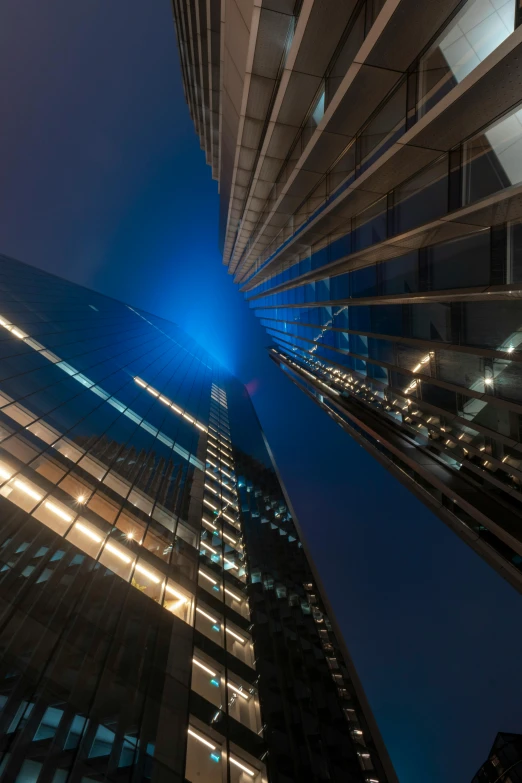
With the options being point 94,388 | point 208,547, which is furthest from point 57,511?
point 94,388

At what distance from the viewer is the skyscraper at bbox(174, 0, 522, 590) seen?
7941 mm

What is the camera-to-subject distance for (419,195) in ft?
36.6

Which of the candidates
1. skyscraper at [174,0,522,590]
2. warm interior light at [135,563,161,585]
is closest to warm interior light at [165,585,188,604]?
warm interior light at [135,563,161,585]

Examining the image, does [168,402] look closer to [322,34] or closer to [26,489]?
[26,489]

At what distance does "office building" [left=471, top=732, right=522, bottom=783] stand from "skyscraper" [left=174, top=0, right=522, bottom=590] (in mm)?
33000

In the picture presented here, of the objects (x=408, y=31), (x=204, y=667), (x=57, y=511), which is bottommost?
(x=204, y=667)

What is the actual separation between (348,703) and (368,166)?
68.7 ft

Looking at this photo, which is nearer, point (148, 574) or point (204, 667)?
point (204, 667)

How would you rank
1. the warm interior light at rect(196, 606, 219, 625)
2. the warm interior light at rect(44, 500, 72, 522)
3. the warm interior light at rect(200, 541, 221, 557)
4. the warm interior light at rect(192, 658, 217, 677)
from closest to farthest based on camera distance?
the warm interior light at rect(192, 658, 217, 677)
the warm interior light at rect(44, 500, 72, 522)
the warm interior light at rect(196, 606, 219, 625)
the warm interior light at rect(200, 541, 221, 557)

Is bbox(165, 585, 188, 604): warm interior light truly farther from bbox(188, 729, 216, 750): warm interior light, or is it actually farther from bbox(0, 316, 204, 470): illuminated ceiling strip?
bbox(0, 316, 204, 470): illuminated ceiling strip

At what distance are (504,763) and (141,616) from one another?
4066 centimetres

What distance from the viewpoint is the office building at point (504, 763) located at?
31747mm

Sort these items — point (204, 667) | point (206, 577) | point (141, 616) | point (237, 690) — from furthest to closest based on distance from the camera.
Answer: point (206, 577)
point (237, 690)
point (204, 667)
point (141, 616)

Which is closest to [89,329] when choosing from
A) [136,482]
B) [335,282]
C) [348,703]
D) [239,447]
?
[239,447]
